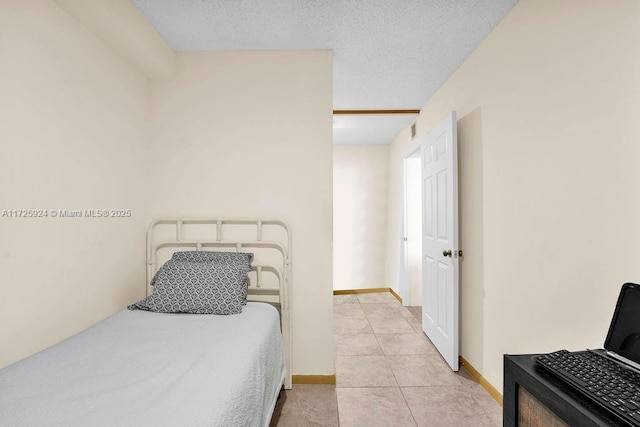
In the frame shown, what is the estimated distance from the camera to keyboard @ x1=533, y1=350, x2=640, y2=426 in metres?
0.86

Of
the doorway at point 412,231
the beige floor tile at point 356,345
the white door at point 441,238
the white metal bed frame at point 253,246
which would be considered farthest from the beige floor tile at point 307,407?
the doorway at point 412,231

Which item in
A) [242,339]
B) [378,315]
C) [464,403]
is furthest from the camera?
[378,315]

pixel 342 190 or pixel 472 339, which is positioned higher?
pixel 342 190

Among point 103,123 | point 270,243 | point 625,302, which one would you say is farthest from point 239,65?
point 625,302

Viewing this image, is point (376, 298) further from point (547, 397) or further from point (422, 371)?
point (547, 397)

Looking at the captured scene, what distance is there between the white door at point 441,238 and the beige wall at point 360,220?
2.30 m

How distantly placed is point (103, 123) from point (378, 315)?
12.0 feet

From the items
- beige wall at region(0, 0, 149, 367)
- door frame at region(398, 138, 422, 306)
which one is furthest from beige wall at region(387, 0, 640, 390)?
beige wall at region(0, 0, 149, 367)

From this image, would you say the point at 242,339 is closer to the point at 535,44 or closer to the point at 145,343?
the point at 145,343

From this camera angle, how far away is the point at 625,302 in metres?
1.16

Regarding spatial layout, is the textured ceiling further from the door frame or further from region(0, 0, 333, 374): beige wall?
the door frame

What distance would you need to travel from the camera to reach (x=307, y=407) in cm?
226

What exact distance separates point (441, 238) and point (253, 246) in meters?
1.69

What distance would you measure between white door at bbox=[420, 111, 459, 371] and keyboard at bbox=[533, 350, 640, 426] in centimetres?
165
